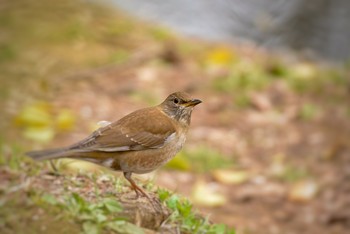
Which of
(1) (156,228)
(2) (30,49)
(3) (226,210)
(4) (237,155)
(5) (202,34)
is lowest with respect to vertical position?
(1) (156,228)

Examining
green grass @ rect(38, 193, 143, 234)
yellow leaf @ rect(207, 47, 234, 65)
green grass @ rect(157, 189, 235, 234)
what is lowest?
green grass @ rect(38, 193, 143, 234)

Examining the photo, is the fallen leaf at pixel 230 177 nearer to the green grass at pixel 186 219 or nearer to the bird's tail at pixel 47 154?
the green grass at pixel 186 219

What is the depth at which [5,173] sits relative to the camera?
20.8 ft

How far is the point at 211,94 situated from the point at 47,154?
6.49m

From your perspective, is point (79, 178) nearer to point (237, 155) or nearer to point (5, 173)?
point (5, 173)

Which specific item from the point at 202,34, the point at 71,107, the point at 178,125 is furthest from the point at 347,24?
the point at 178,125

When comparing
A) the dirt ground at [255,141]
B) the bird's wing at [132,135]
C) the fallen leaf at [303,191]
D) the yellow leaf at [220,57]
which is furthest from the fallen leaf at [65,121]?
the bird's wing at [132,135]

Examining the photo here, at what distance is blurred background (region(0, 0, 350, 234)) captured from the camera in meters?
9.49

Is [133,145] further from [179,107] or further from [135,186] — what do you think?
[179,107]

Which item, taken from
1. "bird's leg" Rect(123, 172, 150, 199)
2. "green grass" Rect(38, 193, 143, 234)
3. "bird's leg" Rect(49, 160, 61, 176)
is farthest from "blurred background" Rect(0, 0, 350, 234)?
"bird's leg" Rect(123, 172, 150, 199)

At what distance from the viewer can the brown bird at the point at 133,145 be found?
19.5 feet

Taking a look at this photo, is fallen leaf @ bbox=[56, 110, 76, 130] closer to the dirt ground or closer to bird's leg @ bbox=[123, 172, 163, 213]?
the dirt ground

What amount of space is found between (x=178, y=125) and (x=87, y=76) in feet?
18.6

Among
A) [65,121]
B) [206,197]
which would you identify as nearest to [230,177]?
[206,197]
